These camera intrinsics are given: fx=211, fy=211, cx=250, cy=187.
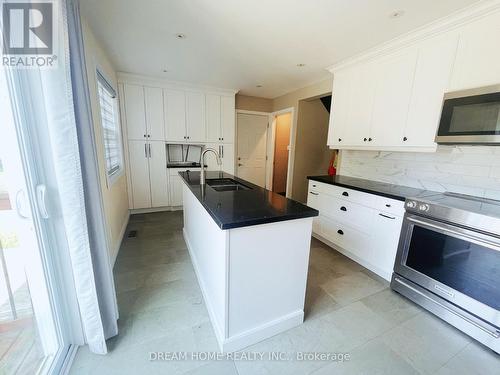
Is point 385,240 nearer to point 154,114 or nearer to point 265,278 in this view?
point 265,278

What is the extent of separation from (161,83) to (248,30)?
229 cm

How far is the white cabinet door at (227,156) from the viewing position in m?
4.48

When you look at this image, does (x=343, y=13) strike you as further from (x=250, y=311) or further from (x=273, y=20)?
(x=250, y=311)

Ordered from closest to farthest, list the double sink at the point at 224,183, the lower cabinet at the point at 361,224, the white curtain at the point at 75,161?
1. the white curtain at the point at 75,161
2. the lower cabinet at the point at 361,224
3. the double sink at the point at 224,183

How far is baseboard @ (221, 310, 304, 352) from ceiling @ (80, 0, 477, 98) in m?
2.44

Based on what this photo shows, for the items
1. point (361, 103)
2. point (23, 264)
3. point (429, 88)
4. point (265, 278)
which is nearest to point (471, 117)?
point (429, 88)

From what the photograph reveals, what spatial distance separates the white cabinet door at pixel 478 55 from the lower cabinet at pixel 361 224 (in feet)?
3.64

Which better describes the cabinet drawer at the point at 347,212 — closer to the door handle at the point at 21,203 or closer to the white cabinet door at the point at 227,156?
the white cabinet door at the point at 227,156

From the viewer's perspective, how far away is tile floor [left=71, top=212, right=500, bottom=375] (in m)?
1.31

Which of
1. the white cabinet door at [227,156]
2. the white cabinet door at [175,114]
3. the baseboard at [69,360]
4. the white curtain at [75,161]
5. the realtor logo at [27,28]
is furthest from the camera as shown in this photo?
the white cabinet door at [227,156]

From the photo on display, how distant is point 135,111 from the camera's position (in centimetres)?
365

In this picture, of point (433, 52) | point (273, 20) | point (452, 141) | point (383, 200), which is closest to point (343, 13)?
point (273, 20)

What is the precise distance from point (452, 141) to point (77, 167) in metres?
2.72

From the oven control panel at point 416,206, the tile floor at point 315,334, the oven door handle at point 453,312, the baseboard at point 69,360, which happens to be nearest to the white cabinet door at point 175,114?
the tile floor at point 315,334
